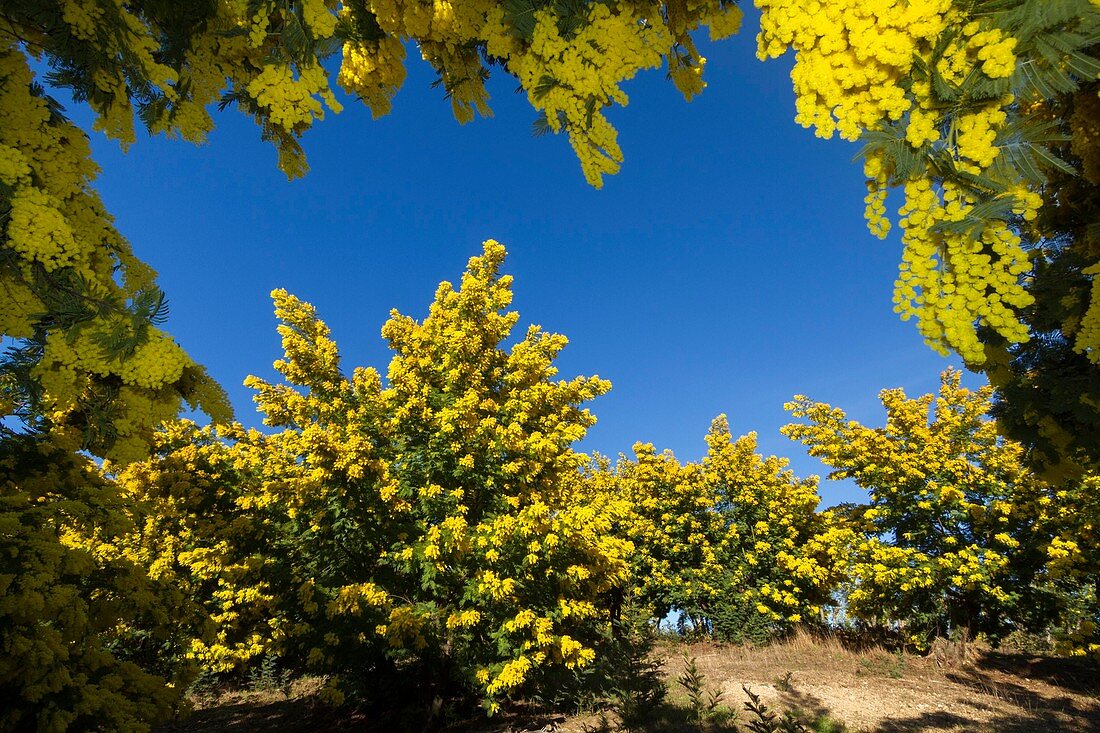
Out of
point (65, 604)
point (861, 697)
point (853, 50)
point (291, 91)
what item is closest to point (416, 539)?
point (65, 604)

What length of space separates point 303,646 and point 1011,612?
58.3 ft

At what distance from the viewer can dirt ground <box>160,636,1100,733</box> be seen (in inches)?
334

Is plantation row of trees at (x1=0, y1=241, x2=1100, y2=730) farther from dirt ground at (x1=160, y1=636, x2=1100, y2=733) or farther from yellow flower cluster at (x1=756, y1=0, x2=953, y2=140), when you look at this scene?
yellow flower cluster at (x1=756, y1=0, x2=953, y2=140)

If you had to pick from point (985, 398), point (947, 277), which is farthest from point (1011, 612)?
point (947, 277)

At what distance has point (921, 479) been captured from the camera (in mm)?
12703

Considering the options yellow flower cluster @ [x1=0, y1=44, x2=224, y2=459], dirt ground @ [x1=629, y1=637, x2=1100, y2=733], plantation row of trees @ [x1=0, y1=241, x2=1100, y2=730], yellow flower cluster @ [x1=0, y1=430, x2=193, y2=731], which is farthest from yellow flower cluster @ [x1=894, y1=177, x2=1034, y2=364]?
dirt ground @ [x1=629, y1=637, x2=1100, y2=733]

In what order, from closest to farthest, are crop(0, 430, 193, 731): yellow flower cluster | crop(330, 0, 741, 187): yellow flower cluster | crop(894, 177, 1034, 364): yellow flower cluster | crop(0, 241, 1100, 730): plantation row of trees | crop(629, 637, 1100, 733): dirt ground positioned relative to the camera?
crop(894, 177, 1034, 364): yellow flower cluster → crop(330, 0, 741, 187): yellow flower cluster → crop(0, 430, 193, 731): yellow flower cluster → crop(0, 241, 1100, 730): plantation row of trees → crop(629, 637, 1100, 733): dirt ground

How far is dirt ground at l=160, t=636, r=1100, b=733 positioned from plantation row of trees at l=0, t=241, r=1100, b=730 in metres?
0.99

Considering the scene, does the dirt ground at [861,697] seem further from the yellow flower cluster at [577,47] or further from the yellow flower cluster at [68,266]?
the yellow flower cluster at [577,47]

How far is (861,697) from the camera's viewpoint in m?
9.86

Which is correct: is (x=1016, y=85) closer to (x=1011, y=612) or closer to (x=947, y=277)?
(x=947, y=277)

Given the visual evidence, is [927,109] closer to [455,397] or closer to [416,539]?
[455,397]

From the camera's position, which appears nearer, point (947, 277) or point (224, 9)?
point (947, 277)

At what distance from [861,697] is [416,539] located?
1007 cm
